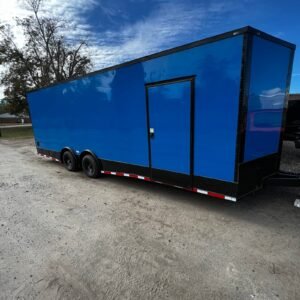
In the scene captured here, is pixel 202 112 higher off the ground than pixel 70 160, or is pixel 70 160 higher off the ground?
pixel 202 112

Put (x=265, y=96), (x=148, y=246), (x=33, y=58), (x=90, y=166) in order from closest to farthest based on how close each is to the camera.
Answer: (x=148, y=246)
(x=265, y=96)
(x=90, y=166)
(x=33, y=58)

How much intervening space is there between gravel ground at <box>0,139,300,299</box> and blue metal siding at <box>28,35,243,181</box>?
906 millimetres

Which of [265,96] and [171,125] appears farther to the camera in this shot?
[171,125]

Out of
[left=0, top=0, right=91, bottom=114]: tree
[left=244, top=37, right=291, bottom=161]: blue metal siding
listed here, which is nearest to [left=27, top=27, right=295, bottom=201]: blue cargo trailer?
[left=244, top=37, right=291, bottom=161]: blue metal siding

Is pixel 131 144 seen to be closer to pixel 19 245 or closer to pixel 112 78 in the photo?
pixel 112 78

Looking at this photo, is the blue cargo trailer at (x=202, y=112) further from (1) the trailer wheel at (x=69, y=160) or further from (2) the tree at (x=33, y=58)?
(2) the tree at (x=33, y=58)

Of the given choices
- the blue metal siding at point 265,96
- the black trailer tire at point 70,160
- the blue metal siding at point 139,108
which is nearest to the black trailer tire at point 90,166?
the blue metal siding at point 139,108

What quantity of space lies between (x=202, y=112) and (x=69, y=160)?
5.11m

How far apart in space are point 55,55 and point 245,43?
27294mm

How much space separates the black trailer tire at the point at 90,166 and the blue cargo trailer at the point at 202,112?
0.71 meters

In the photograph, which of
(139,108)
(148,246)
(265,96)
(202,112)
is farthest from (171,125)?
(148,246)

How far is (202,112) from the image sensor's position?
332cm

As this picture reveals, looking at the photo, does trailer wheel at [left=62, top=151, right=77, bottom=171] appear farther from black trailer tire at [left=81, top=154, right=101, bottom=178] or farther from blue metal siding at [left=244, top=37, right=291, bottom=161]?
blue metal siding at [left=244, top=37, right=291, bottom=161]

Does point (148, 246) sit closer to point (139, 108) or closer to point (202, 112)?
point (202, 112)
